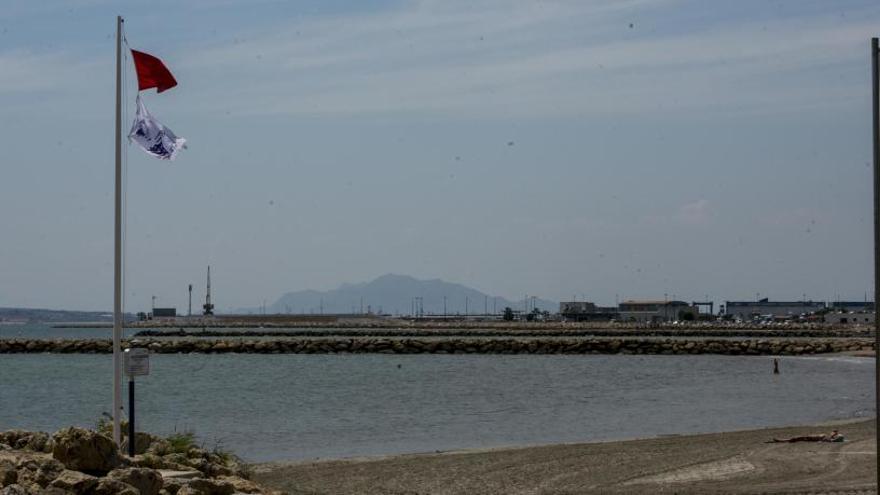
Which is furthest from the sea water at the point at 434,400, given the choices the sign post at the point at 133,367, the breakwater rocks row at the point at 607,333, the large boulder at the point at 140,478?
the breakwater rocks row at the point at 607,333

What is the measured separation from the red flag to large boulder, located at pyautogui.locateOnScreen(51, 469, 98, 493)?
21.4ft

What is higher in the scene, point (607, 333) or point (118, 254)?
A: point (118, 254)

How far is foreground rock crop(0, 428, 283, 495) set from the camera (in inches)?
511

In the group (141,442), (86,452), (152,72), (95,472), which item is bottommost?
(141,442)

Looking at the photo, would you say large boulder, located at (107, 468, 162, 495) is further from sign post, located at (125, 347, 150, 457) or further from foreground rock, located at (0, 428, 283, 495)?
sign post, located at (125, 347, 150, 457)

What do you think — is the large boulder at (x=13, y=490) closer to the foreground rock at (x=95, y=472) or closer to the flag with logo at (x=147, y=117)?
the foreground rock at (x=95, y=472)

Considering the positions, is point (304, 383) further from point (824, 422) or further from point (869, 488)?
point (869, 488)

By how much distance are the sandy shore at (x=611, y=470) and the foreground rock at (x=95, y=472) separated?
3.48 meters

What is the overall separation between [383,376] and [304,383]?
22.9ft

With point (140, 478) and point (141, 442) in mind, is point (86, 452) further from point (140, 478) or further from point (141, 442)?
point (141, 442)

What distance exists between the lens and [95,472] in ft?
46.4

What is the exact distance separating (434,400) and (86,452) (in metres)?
28.9

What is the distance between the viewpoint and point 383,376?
5919cm

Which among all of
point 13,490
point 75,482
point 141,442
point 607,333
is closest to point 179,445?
point 141,442
